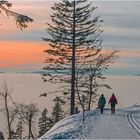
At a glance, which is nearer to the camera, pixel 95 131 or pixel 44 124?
pixel 95 131

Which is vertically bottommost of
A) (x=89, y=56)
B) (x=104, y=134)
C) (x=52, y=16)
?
(x=104, y=134)

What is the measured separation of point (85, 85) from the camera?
2235 inches

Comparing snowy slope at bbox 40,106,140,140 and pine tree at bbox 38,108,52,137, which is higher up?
snowy slope at bbox 40,106,140,140

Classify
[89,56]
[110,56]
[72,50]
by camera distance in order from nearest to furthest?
1. [72,50]
2. [89,56]
3. [110,56]

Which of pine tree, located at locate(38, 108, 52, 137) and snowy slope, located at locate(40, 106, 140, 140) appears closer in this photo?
snowy slope, located at locate(40, 106, 140, 140)

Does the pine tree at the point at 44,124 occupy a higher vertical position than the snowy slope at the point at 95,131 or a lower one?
lower

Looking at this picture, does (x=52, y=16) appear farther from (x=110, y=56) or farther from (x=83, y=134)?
(x=83, y=134)

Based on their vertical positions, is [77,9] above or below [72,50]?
above

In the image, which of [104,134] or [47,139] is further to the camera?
[104,134]

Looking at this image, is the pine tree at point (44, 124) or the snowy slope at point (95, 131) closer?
the snowy slope at point (95, 131)

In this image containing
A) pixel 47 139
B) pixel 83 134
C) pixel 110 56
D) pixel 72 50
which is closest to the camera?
pixel 47 139

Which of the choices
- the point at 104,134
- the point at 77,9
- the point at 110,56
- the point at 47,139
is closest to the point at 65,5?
the point at 77,9

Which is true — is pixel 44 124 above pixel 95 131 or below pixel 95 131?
below

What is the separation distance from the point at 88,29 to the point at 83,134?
27362 millimetres
